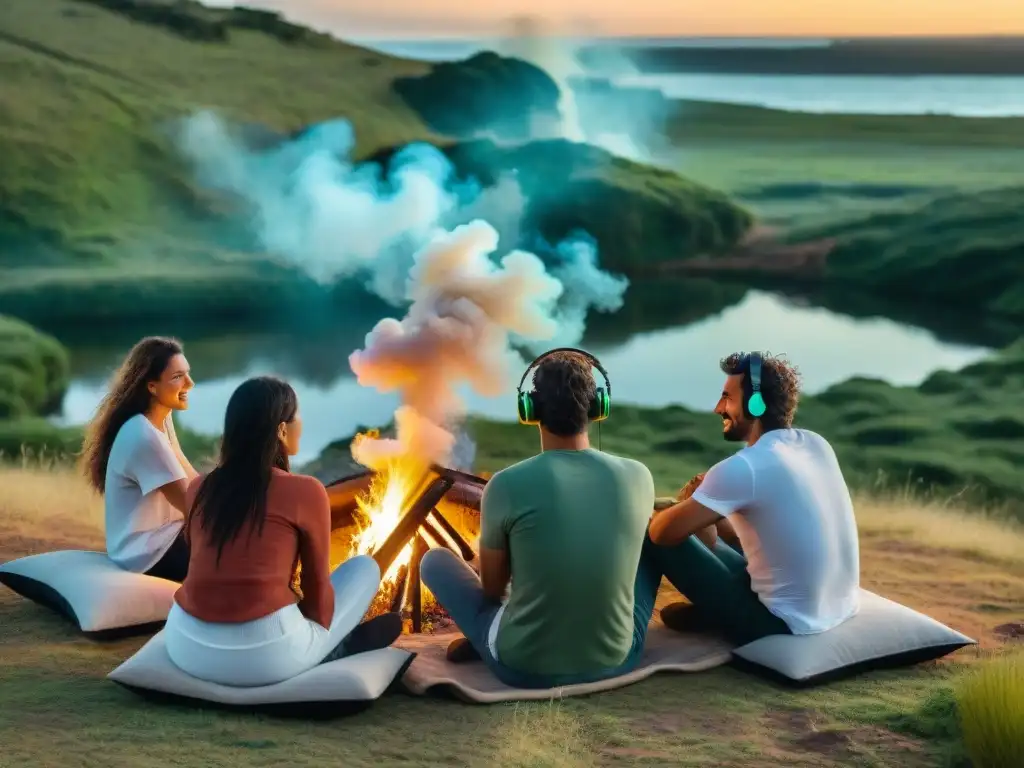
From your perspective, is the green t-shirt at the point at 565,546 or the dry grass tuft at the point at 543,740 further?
the green t-shirt at the point at 565,546

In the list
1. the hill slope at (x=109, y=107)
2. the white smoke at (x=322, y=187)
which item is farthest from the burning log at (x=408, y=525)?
the hill slope at (x=109, y=107)

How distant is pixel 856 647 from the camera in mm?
5547

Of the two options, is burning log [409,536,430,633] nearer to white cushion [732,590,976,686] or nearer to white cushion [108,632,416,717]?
white cushion [108,632,416,717]

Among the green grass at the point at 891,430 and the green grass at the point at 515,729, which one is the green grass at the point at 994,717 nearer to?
the green grass at the point at 515,729

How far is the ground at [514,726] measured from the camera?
182 inches

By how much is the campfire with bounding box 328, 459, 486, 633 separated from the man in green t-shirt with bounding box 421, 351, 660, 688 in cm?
124

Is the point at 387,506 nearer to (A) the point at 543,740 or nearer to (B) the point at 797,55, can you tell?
(A) the point at 543,740

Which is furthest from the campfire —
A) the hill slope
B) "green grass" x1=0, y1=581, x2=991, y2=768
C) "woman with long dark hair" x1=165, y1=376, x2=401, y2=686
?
the hill slope

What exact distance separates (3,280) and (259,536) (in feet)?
41.9

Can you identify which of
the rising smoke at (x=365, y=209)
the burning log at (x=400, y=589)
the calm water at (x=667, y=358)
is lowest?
the burning log at (x=400, y=589)

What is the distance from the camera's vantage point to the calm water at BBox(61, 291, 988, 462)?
49.8ft

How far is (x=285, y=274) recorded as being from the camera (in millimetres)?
16125

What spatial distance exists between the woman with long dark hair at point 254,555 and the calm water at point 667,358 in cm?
979

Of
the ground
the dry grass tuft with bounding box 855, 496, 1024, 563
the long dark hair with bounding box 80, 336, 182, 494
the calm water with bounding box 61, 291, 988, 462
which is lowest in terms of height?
the ground
